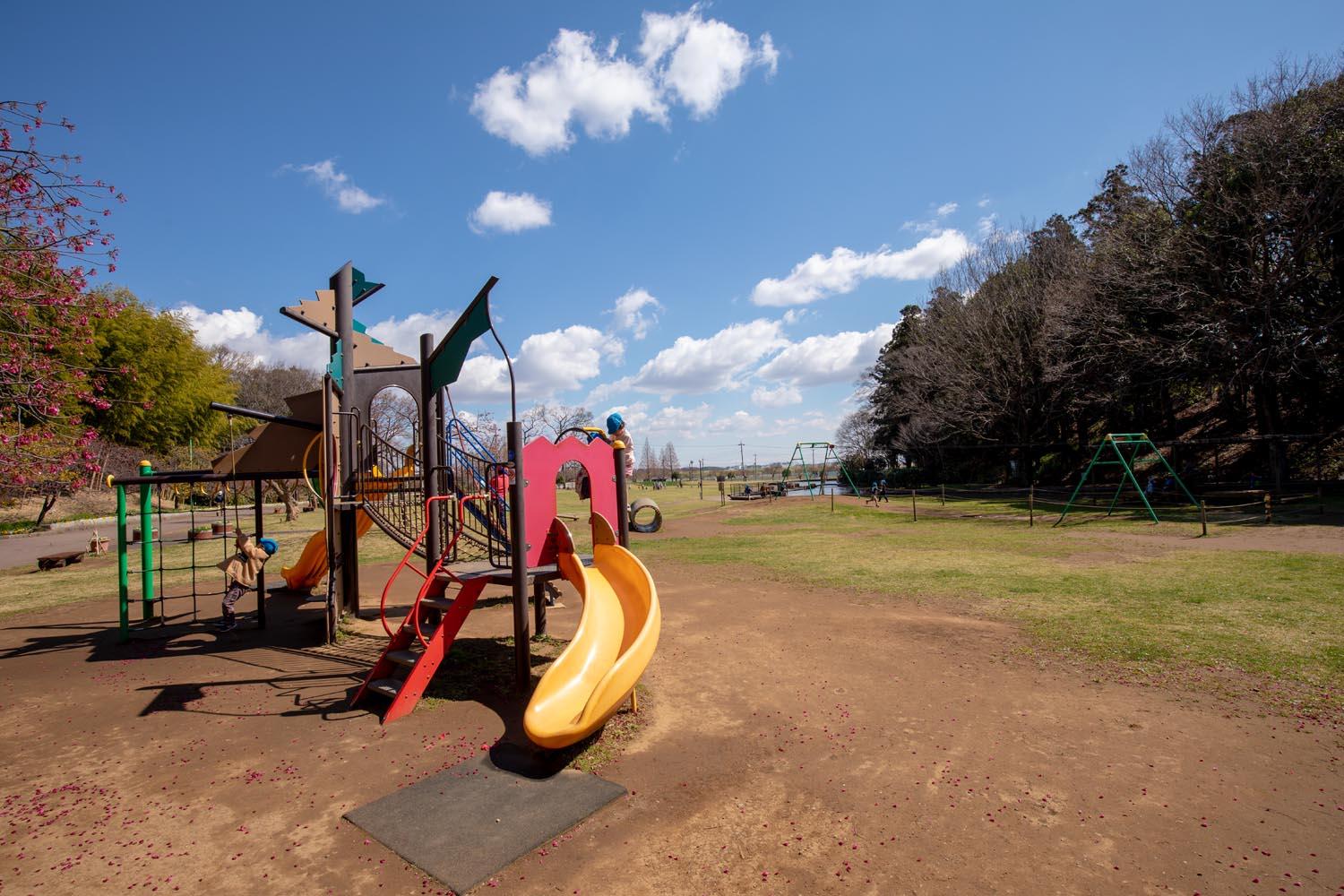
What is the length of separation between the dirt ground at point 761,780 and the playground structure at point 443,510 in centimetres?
59

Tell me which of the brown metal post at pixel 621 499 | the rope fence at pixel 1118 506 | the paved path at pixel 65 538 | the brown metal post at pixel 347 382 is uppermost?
the brown metal post at pixel 347 382

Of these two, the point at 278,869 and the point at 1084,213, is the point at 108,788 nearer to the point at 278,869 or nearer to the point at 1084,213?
the point at 278,869

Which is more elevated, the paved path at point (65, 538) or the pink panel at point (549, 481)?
the pink panel at point (549, 481)

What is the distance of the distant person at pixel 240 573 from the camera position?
8938 mm

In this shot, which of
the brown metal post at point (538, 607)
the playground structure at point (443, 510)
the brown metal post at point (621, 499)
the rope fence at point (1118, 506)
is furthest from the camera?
the rope fence at point (1118, 506)

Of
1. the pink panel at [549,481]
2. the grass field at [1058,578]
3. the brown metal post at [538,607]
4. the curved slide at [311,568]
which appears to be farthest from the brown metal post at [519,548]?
the curved slide at [311,568]

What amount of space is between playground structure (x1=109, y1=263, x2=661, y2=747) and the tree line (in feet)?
91.1

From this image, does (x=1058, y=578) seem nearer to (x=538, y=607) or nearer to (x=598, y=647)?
(x=538, y=607)

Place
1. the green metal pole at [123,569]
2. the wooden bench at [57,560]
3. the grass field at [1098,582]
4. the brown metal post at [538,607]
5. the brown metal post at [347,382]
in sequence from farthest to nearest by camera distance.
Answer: the wooden bench at [57,560], the green metal pole at [123,569], the brown metal post at [347,382], the brown metal post at [538,607], the grass field at [1098,582]

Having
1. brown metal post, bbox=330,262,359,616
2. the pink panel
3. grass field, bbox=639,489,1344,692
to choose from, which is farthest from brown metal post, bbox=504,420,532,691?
grass field, bbox=639,489,1344,692

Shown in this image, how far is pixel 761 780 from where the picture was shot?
Result: 14.0ft

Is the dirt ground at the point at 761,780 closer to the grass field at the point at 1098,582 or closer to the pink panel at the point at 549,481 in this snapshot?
the grass field at the point at 1098,582

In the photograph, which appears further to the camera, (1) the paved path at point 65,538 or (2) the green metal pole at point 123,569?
(1) the paved path at point 65,538

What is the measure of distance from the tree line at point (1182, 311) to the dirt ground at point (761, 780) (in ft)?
84.6
